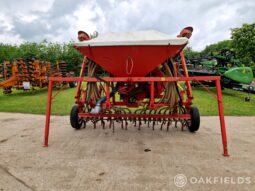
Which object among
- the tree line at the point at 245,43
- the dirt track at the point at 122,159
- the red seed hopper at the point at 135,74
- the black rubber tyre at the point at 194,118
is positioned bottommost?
the dirt track at the point at 122,159

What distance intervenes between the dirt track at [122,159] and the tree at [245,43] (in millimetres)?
14477

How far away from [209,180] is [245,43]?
17514 mm

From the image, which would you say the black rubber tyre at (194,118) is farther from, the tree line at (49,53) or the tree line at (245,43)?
the tree line at (49,53)

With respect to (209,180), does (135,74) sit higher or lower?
higher

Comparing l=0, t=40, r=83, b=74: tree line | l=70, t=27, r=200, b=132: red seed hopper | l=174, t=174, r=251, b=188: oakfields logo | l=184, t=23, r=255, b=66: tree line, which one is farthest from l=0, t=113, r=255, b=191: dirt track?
l=0, t=40, r=83, b=74: tree line

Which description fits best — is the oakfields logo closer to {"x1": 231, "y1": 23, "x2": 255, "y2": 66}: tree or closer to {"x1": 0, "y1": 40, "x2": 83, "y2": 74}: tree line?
{"x1": 231, "y1": 23, "x2": 255, "y2": 66}: tree

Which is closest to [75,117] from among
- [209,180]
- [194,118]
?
[194,118]

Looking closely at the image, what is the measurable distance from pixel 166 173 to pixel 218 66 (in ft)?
30.4

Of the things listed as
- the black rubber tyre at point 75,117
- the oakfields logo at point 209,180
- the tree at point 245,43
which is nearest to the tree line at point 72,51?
the tree at point 245,43

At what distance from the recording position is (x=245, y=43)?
17484 mm

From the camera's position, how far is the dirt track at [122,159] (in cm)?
244

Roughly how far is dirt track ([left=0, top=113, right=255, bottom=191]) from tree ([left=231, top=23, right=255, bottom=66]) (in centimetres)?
1448

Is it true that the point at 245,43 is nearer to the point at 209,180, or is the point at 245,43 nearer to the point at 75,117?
the point at 75,117

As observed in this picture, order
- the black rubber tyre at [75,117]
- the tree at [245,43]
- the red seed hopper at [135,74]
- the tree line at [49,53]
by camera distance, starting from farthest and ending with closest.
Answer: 1. the tree line at [49,53]
2. the tree at [245,43]
3. the black rubber tyre at [75,117]
4. the red seed hopper at [135,74]
